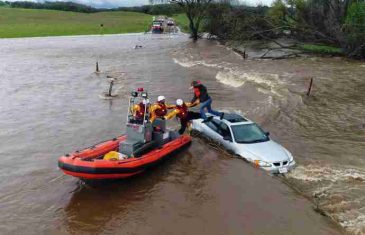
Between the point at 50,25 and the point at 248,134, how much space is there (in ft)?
227

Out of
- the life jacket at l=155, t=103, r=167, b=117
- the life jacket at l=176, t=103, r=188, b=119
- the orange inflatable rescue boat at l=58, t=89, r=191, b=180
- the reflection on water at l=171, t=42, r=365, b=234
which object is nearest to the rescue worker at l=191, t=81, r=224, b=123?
the life jacket at l=176, t=103, r=188, b=119

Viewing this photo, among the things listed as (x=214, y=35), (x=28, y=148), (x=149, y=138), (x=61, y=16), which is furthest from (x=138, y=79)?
(x=61, y=16)

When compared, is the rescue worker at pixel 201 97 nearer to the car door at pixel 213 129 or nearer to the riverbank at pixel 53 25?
the car door at pixel 213 129

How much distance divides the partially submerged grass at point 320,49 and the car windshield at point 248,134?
25.1 meters

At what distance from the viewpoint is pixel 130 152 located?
42.7ft

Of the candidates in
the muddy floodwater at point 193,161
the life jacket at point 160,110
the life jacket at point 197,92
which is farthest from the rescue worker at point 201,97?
the life jacket at point 160,110

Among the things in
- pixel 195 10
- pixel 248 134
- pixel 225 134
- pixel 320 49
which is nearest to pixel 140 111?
pixel 225 134

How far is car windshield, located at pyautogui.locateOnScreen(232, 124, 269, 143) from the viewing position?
14.9m

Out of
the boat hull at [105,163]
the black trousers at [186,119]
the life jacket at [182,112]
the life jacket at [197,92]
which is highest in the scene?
the life jacket at [197,92]

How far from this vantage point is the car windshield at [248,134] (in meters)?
14.9

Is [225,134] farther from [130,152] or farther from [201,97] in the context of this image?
[130,152]

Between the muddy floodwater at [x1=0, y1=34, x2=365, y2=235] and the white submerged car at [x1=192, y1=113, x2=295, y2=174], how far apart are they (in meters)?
0.37

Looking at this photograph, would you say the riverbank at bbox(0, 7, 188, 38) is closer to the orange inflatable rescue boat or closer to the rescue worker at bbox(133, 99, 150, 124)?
the orange inflatable rescue boat

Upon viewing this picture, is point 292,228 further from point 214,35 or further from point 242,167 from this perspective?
point 214,35
